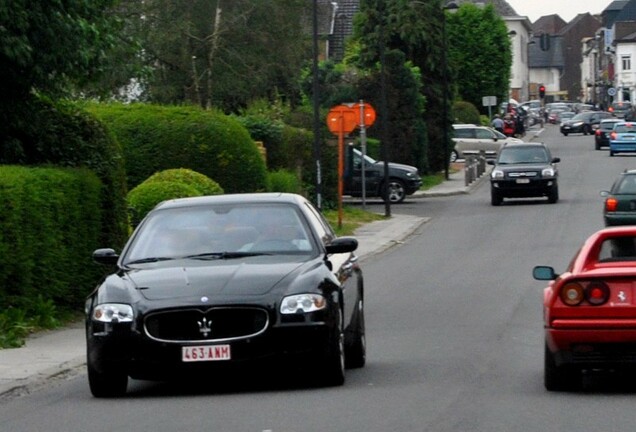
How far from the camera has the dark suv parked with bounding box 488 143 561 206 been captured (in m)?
Answer: 44.8

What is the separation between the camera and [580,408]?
10.6 metres

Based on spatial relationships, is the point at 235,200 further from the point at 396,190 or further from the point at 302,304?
the point at 396,190

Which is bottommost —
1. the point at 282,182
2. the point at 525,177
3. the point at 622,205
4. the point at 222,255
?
the point at 525,177

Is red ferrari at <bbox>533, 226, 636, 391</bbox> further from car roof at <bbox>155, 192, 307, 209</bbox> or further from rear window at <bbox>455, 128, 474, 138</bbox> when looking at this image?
rear window at <bbox>455, 128, 474, 138</bbox>

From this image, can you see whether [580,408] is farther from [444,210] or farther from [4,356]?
[444,210]

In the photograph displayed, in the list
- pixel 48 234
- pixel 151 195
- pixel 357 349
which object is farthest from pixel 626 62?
pixel 357 349

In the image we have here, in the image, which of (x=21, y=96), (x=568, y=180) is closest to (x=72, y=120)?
(x=21, y=96)

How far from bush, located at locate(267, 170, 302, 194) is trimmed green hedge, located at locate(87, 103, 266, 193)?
258 cm

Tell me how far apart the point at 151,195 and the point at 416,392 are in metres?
15.5

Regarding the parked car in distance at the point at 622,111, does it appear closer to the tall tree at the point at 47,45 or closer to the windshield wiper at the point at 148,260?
the tall tree at the point at 47,45

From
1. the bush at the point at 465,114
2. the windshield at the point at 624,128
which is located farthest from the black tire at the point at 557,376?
the bush at the point at 465,114

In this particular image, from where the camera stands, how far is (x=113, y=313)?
11625mm

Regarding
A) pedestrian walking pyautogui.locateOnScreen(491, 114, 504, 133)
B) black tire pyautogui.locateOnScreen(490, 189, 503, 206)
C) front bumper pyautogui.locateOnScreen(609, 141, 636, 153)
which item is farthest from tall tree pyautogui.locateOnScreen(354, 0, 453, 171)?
pedestrian walking pyautogui.locateOnScreen(491, 114, 504, 133)

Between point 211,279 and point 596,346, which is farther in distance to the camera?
point 211,279
